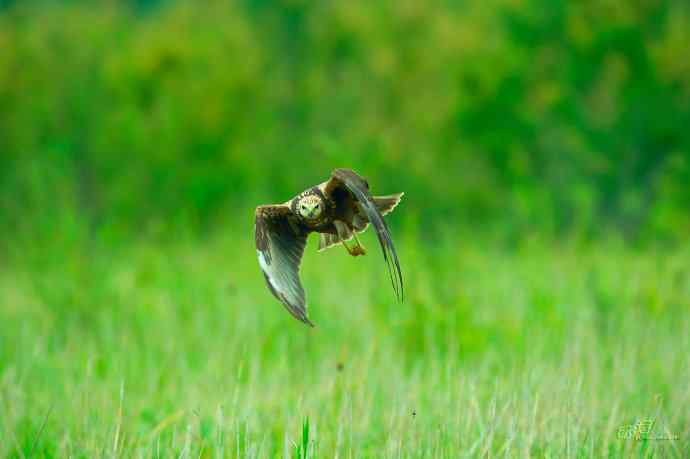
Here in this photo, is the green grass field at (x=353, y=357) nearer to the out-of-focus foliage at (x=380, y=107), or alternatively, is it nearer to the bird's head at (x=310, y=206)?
the bird's head at (x=310, y=206)

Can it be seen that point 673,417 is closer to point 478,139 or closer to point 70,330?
point 70,330

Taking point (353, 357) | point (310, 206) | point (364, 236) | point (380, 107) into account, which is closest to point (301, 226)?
point (310, 206)

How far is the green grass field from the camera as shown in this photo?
4215 mm

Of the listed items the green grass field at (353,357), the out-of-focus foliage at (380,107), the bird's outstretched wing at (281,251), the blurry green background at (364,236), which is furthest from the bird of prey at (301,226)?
the out-of-focus foliage at (380,107)

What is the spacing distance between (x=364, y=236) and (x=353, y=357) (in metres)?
5.13

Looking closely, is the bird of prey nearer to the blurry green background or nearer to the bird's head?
the bird's head

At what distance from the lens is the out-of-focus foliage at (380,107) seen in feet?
55.6

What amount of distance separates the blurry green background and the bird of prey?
64 centimetres

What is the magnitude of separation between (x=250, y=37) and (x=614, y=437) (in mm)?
20823

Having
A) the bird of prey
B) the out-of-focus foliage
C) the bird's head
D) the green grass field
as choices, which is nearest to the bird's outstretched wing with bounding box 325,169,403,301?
the bird of prey

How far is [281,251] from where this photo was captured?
4.20 meters

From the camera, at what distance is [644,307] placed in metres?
6.88

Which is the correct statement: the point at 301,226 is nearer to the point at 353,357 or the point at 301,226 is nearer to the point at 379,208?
the point at 379,208

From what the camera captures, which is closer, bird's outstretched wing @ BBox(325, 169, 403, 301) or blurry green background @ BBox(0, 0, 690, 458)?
bird's outstretched wing @ BBox(325, 169, 403, 301)
